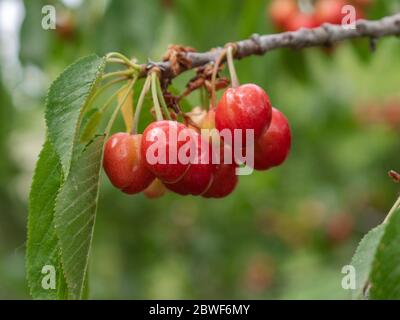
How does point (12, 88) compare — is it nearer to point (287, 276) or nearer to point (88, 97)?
point (287, 276)

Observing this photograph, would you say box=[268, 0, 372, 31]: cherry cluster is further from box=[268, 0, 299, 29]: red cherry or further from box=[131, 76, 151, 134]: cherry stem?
box=[131, 76, 151, 134]: cherry stem

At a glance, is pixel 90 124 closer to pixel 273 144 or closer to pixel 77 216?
pixel 77 216

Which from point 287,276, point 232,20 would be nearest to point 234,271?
point 287,276

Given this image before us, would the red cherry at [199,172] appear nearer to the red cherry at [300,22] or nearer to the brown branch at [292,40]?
the brown branch at [292,40]

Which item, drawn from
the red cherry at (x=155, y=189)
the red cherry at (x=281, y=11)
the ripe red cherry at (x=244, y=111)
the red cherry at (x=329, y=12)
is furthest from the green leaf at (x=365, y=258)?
the red cherry at (x=281, y=11)

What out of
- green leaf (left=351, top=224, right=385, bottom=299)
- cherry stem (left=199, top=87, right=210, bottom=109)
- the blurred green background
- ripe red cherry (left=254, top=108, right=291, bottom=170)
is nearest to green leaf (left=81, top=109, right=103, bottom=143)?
cherry stem (left=199, top=87, right=210, bottom=109)

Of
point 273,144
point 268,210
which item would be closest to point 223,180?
point 273,144
